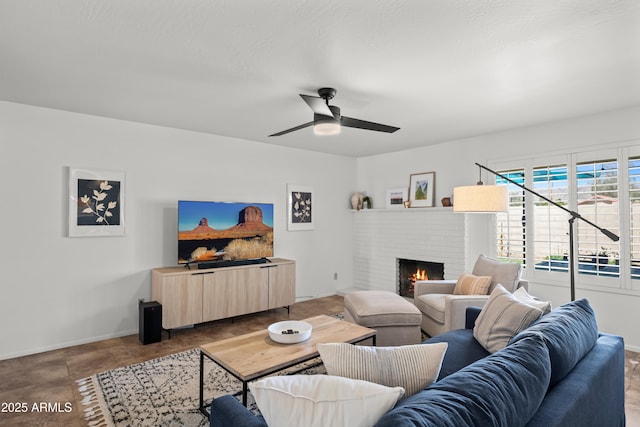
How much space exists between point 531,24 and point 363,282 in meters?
4.86

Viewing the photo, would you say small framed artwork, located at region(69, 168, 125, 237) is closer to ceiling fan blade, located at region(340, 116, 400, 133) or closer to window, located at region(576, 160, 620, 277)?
ceiling fan blade, located at region(340, 116, 400, 133)

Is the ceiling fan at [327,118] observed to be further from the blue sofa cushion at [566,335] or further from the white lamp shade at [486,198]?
the blue sofa cushion at [566,335]

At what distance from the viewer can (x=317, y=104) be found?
2688mm

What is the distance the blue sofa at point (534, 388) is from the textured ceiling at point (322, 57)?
5.42ft

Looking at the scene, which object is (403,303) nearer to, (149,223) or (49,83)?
(149,223)

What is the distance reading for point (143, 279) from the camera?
13.9 ft

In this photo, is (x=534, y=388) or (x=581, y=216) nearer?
(x=534, y=388)

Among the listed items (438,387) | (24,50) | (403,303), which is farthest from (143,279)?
(438,387)

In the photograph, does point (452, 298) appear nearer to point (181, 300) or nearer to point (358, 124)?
point (358, 124)

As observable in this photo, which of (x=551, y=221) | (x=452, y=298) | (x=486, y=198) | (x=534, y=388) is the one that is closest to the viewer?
(x=534, y=388)

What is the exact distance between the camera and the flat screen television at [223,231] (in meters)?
4.30

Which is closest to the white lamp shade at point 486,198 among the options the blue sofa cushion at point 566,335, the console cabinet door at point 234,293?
the blue sofa cushion at point 566,335

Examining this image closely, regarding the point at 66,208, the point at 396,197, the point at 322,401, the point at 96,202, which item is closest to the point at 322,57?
the point at 322,401

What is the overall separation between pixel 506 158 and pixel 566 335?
134 inches
